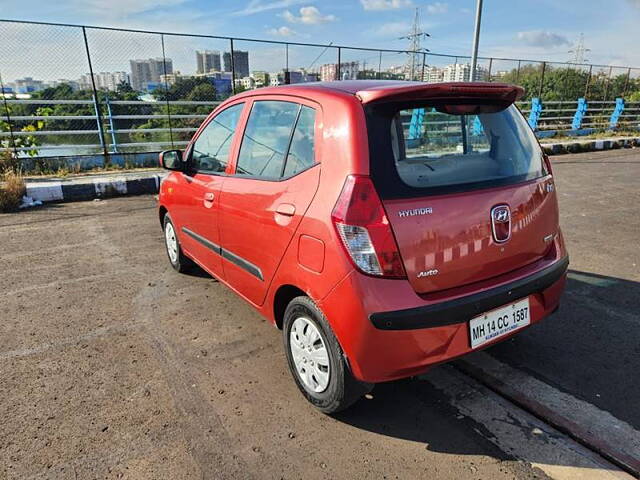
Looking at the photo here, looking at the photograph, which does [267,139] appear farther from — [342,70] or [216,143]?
[342,70]

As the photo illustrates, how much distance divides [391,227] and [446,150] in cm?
80

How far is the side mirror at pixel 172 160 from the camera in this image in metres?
3.82

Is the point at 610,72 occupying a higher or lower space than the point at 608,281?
higher

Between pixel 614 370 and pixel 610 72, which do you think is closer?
pixel 614 370

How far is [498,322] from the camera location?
7.69 ft

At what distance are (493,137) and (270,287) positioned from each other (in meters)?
1.56

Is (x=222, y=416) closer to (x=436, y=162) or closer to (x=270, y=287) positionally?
(x=270, y=287)

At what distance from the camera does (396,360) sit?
211cm

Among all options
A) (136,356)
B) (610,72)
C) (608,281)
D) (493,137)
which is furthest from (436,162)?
(610,72)

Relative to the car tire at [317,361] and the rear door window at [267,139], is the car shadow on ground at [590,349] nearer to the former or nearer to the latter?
the car tire at [317,361]

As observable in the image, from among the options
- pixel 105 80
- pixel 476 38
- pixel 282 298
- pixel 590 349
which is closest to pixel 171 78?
pixel 105 80

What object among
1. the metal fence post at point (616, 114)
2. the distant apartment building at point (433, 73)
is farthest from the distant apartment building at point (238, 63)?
the metal fence post at point (616, 114)

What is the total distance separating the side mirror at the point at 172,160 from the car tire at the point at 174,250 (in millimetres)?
623

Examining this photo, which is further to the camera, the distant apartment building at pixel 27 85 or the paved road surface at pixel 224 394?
the distant apartment building at pixel 27 85
